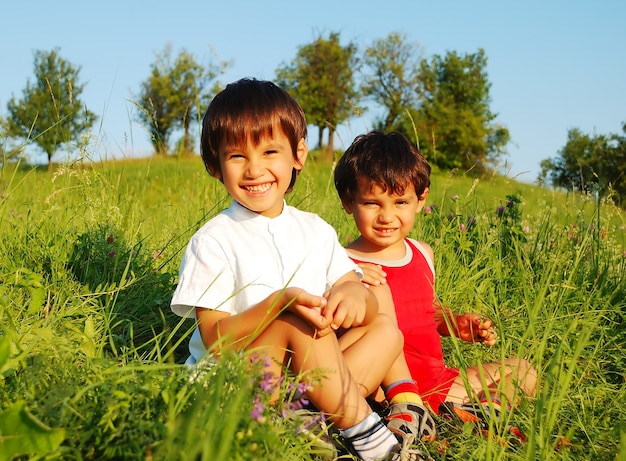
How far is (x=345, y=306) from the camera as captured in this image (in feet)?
6.68

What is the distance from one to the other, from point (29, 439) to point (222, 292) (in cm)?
84

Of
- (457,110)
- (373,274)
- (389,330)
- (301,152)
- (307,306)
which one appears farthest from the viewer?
(457,110)

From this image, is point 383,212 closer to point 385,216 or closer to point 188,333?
point 385,216

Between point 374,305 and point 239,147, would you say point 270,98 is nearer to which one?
point 239,147

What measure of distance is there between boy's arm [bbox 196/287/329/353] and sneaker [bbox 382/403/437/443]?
0.51m

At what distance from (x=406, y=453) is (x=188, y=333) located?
2.53 feet

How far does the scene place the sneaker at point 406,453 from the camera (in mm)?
1989

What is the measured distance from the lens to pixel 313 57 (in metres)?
44.1

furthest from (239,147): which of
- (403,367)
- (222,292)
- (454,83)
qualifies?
(454,83)

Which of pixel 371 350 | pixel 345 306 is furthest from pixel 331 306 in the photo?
pixel 371 350

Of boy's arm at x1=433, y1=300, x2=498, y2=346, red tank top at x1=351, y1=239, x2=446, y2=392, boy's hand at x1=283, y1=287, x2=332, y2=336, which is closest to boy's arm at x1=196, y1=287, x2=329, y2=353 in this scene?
boy's hand at x1=283, y1=287, x2=332, y2=336

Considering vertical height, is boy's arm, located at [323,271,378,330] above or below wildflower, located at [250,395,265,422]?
above

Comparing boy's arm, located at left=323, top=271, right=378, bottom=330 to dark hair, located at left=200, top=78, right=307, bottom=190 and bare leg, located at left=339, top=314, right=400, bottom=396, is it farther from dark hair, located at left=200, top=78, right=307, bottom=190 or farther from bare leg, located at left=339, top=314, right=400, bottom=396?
dark hair, located at left=200, top=78, right=307, bottom=190

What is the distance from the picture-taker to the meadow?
1438 mm
